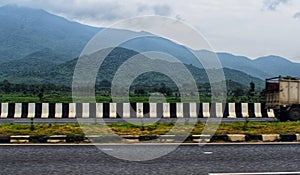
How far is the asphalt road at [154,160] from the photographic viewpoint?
26.8 feet

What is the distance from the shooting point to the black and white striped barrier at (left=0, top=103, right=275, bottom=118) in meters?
19.8

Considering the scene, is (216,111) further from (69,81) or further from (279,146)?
(69,81)

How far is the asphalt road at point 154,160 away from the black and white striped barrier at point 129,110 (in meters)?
8.75

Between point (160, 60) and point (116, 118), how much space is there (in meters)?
18.2

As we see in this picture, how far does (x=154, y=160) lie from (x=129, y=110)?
11024 mm

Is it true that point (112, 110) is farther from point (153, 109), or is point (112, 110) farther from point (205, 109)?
point (205, 109)

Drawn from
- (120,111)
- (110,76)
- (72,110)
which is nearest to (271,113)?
(120,111)

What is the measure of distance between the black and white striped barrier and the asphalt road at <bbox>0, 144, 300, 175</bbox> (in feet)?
28.7

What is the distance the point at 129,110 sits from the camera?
20203 mm

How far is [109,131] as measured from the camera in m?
13.1

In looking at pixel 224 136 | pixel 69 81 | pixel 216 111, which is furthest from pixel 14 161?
pixel 69 81

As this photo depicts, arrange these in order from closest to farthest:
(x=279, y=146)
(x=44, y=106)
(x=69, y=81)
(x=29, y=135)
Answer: (x=279, y=146)
(x=29, y=135)
(x=44, y=106)
(x=69, y=81)

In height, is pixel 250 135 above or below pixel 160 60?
below

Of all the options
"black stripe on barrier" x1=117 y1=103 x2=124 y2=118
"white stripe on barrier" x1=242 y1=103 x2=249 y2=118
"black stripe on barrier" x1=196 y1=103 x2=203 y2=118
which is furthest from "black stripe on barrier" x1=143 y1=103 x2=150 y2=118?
"white stripe on barrier" x1=242 y1=103 x2=249 y2=118
